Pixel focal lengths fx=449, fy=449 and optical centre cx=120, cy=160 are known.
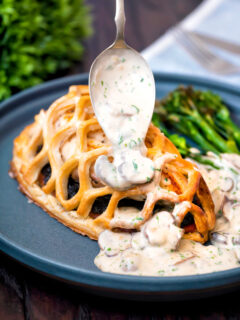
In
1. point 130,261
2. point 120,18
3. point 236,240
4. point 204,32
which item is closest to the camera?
point 130,261

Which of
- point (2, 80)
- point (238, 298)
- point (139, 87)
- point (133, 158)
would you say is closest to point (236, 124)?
point (139, 87)

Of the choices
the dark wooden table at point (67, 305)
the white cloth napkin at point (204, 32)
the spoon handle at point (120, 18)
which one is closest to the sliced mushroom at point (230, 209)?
the dark wooden table at point (67, 305)

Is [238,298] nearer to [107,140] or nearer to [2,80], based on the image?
[107,140]

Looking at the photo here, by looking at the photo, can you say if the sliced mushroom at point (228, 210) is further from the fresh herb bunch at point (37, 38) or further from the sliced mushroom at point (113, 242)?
the fresh herb bunch at point (37, 38)

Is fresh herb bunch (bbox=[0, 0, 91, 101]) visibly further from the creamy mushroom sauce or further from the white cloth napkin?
the creamy mushroom sauce

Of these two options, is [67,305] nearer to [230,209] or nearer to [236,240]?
[236,240]

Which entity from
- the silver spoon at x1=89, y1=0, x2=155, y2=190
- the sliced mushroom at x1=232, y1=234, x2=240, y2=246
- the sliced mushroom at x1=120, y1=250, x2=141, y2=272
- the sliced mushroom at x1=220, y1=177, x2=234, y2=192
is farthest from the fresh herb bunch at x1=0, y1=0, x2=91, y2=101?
the sliced mushroom at x1=232, y1=234, x2=240, y2=246

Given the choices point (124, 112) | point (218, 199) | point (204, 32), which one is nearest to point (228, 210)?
point (218, 199)

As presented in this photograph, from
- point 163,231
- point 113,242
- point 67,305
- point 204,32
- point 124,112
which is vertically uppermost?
point 124,112

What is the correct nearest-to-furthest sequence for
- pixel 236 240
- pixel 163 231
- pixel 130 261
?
pixel 130 261 < pixel 163 231 < pixel 236 240
